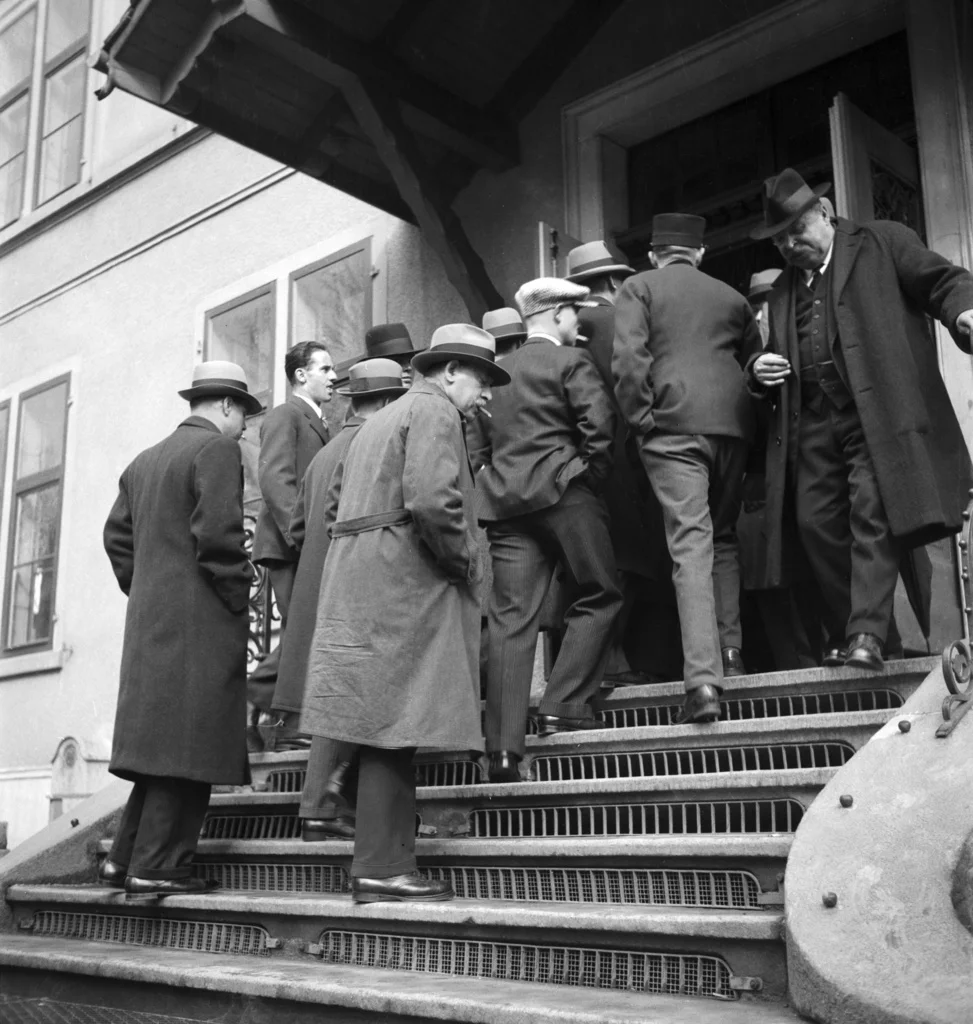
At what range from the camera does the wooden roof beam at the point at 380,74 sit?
699 cm

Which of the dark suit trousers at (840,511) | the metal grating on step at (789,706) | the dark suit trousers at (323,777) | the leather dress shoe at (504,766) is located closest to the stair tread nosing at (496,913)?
the dark suit trousers at (323,777)

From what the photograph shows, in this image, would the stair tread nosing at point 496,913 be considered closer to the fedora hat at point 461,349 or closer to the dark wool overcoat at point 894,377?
the dark wool overcoat at point 894,377

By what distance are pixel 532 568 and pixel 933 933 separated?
2536mm

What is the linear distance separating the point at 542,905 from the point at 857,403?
6.56 ft

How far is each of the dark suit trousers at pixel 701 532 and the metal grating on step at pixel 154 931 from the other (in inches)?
67.6

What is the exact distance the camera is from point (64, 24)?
12477 millimetres

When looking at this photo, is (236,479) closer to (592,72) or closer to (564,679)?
(564,679)

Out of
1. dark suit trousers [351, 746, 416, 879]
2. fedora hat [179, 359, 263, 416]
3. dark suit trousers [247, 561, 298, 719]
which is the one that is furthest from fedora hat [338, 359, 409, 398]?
dark suit trousers [351, 746, 416, 879]

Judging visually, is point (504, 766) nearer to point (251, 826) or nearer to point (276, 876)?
point (276, 876)

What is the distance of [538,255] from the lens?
24.1ft

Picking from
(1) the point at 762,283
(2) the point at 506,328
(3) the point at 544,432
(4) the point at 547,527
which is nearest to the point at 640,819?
(4) the point at 547,527

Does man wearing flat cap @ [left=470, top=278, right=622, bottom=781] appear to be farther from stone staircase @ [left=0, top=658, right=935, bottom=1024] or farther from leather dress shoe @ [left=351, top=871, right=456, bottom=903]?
leather dress shoe @ [left=351, top=871, right=456, bottom=903]

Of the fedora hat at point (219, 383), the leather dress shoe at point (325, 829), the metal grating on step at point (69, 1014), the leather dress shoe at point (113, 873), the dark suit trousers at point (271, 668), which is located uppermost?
the fedora hat at point (219, 383)

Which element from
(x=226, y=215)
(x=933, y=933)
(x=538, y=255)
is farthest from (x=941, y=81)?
(x=226, y=215)
